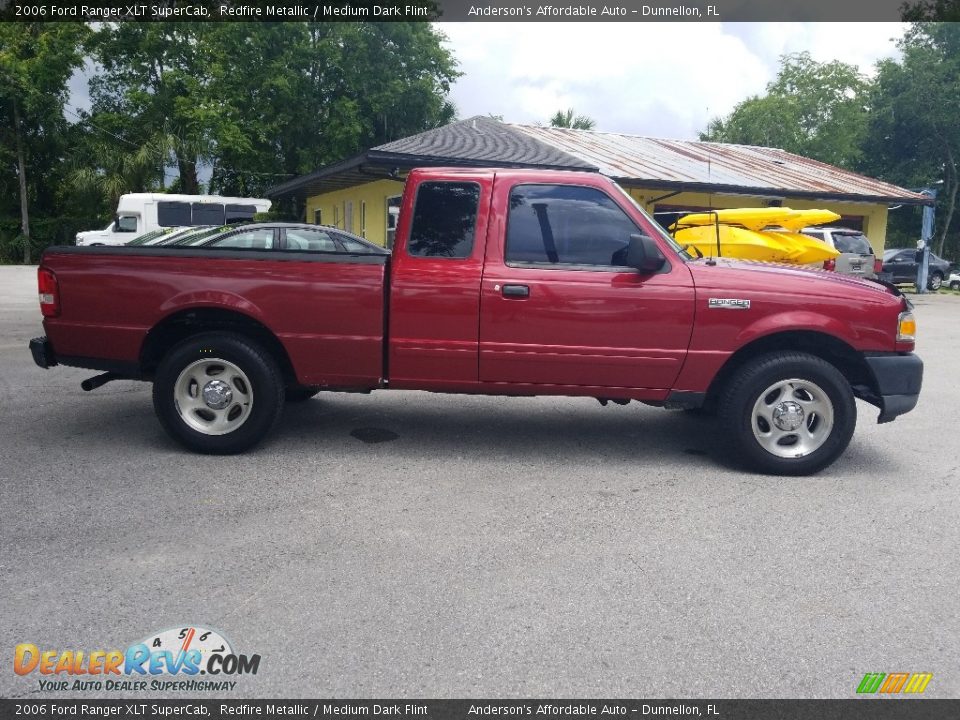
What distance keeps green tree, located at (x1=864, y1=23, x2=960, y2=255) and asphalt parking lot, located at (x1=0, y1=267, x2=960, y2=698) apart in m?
34.2

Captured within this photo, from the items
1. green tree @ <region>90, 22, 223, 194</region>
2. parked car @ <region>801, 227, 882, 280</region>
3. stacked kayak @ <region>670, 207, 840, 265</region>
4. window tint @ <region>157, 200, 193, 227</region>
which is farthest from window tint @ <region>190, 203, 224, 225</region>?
stacked kayak @ <region>670, 207, 840, 265</region>

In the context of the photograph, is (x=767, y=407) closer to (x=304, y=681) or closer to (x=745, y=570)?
(x=745, y=570)

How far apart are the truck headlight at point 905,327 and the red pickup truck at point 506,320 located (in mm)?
15

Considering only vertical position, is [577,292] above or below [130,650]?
above

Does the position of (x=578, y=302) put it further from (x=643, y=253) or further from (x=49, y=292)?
(x=49, y=292)

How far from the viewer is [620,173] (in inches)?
722

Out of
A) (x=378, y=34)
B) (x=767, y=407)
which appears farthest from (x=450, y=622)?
(x=378, y=34)

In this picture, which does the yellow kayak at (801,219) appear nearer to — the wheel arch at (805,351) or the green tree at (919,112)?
the wheel arch at (805,351)

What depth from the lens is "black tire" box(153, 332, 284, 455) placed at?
515 centimetres

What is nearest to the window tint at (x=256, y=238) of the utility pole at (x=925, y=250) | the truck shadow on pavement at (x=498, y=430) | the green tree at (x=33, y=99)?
the truck shadow on pavement at (x=498, y=430)

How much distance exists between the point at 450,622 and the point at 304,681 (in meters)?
0.63

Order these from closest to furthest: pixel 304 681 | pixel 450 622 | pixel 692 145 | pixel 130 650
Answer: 1. pixel 304 681
2. pixel 130 650
3. pixel 450 622
4. pixel 692 145

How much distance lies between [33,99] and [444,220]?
38.4 meters

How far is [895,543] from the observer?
13.1 ft
